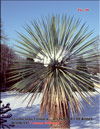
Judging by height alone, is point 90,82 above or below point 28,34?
below

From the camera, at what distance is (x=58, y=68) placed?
2510mm

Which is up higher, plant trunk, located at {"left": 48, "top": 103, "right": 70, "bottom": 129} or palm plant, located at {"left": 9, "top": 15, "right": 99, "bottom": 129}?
palm plant, located at {"left": 9, "top": 15, "right": 99, "bottom": 129}

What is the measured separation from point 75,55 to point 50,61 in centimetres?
47

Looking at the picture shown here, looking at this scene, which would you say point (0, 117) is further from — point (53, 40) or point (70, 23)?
point (70, 23)

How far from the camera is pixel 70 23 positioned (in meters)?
2.65

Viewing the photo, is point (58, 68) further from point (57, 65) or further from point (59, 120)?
point (59, 120)

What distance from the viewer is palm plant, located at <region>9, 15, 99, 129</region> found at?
94.7 inches

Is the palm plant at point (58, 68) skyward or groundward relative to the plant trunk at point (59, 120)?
skyward

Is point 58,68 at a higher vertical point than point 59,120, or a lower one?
higher

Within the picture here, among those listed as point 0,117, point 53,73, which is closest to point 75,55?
point 53,73

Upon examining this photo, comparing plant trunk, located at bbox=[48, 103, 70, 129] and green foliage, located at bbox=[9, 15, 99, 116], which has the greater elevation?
green foliage, located at bbox=[9, 15, 99, 116]

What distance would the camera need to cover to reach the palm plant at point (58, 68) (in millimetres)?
2406

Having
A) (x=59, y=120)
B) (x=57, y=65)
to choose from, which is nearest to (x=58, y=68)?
(x=57, y=65)

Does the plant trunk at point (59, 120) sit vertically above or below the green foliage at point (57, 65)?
below
